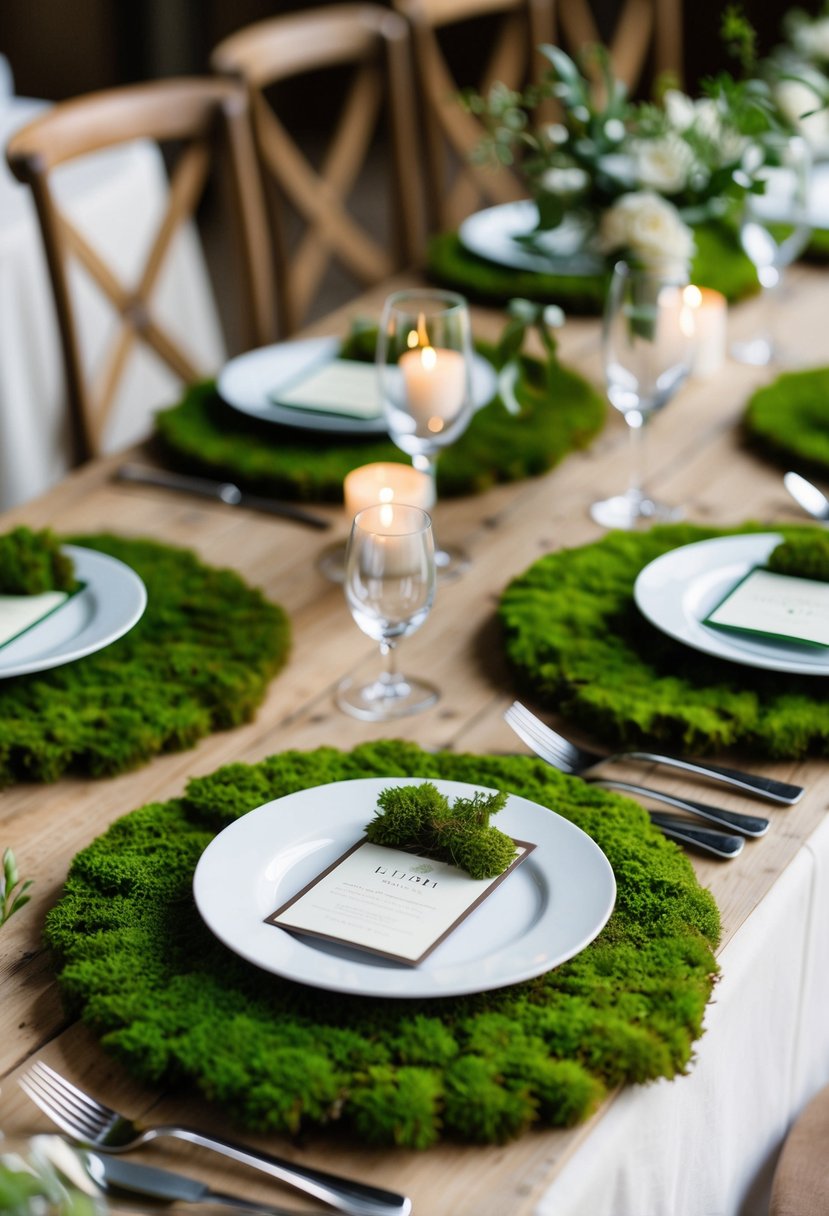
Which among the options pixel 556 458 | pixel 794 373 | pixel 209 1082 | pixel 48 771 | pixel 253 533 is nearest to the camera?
pixel 209 1082

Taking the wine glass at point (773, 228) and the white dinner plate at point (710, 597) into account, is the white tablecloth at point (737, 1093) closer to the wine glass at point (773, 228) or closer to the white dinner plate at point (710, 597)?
the white dinner plate at point (710, 597)

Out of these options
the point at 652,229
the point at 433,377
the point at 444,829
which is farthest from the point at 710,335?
the point at 444,829

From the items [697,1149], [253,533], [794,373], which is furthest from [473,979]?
[794,373]

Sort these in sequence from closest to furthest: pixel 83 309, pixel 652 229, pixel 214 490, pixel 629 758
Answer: pixel 629 758, pixel 214 490, pixel 652 229, pixel 83 309

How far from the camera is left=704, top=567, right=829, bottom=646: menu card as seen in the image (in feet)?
3.74

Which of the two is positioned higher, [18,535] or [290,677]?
[18,535]

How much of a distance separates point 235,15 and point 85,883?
5612 millimetres

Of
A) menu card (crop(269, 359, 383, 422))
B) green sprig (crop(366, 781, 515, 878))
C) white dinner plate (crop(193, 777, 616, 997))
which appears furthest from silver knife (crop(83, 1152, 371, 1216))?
menu card (crop(269, 359, 383, 422))

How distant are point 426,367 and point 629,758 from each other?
463 mm

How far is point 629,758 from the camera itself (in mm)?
1051

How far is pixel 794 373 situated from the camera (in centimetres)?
174

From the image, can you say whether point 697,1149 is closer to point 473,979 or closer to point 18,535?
point 473,979

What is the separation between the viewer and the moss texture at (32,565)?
1.21 m

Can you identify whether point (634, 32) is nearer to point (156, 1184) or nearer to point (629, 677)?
point (629, 677)
